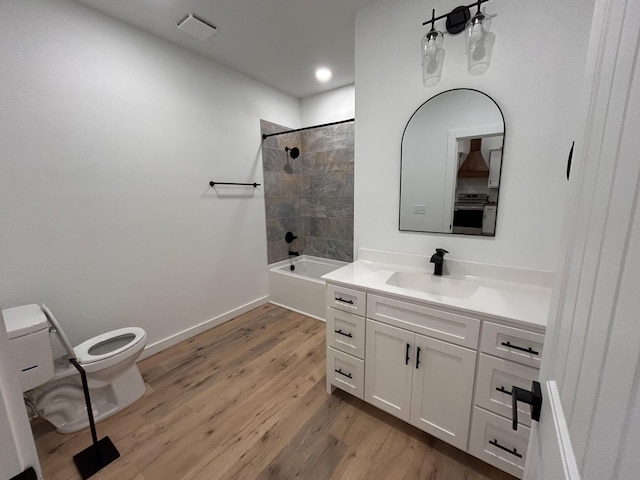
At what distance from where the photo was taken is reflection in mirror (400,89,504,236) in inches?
60.9

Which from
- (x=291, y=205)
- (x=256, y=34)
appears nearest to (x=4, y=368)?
(x=256, y=34)

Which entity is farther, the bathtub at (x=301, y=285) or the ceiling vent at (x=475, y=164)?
the bathtub at (x=301, y=285)

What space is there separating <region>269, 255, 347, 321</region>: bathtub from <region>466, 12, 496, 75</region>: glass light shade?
2159 millimetres

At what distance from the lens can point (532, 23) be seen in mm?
1346

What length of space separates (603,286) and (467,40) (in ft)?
5.68

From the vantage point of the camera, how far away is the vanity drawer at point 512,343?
43.3 inches

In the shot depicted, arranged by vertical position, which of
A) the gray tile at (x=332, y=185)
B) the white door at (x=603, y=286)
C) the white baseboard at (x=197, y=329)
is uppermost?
the gray tile at (x=332, y=185)

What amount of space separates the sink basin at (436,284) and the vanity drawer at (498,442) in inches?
23.9

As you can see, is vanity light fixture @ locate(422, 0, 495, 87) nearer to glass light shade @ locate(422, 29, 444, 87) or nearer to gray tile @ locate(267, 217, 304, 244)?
glass light shade @ locate(422, 29, 444, 87)

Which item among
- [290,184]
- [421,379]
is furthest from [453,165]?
[290,184]

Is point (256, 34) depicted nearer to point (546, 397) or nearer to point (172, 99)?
point (172, 99)

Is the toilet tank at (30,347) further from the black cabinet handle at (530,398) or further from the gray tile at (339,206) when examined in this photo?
the gray tile at (339,206)

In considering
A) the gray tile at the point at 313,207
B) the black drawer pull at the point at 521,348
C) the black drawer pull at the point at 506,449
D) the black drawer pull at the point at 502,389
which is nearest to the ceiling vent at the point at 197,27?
the gray tile at the point at 313,207

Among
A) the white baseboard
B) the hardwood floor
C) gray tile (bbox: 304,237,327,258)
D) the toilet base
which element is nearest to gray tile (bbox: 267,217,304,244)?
gray tile (bbox: 304,237,327,258)
